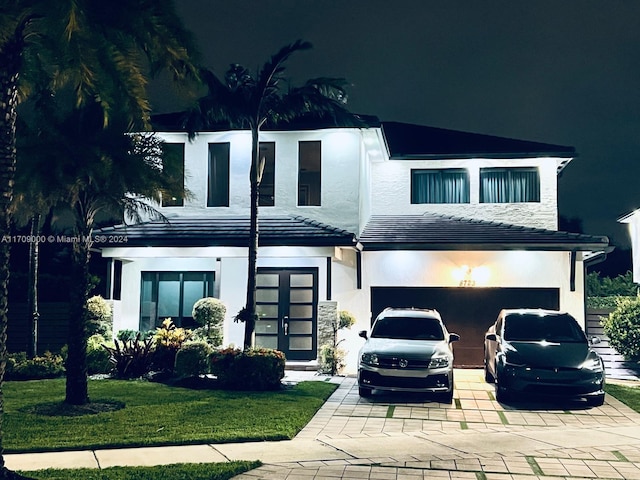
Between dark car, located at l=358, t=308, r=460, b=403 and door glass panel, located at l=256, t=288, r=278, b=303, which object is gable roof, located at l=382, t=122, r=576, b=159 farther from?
dark car, located at l=358, t=308, r=460, b=403

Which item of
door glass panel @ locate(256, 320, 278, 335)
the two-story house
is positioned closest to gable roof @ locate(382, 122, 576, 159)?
the two-story house

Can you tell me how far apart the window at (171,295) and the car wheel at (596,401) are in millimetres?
10219

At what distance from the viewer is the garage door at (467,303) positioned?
1838 cm

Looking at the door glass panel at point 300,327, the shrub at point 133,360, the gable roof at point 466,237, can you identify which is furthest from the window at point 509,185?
the shrub at point 133,360

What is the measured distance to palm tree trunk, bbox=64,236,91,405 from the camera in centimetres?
1130

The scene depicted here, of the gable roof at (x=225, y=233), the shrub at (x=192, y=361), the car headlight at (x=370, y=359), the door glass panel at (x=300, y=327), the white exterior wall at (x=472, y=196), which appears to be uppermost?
the white exterior wall at (x=472, y=196)

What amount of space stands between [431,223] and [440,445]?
37.5 feet

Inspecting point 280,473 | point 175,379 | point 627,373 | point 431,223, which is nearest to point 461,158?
point 431,223

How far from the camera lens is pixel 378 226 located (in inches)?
779

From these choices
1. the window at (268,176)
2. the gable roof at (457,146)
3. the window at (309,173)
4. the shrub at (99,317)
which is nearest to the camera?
the shrub at (99,317)

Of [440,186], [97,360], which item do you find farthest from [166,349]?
[440,186]

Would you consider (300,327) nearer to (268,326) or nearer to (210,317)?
(268,326)

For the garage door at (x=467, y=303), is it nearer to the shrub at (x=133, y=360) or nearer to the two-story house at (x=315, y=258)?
the two-story house at (x=315, y=258)

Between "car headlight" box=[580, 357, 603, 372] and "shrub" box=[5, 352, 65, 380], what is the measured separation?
35.2ft
